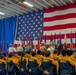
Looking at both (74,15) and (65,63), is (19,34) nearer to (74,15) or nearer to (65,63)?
(74,15)

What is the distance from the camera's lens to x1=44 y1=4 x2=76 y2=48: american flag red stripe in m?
13.3

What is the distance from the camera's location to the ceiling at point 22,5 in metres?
13.1

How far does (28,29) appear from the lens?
16.2 meters

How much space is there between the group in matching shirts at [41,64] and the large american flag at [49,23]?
5765 millimetres

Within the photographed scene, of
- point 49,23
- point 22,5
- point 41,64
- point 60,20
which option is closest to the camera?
point 41,64

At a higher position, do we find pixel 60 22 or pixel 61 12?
pixel 61 12

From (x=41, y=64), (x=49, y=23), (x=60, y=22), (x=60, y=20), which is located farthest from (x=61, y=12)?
(x=41, y=64)

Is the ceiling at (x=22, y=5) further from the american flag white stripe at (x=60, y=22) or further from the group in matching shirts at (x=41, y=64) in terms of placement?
the group in matching shirts at (x=41, y=64)

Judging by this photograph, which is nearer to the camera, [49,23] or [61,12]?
[61,12]

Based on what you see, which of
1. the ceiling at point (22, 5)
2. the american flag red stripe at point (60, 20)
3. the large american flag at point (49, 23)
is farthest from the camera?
the large american flag at point (49, 23)

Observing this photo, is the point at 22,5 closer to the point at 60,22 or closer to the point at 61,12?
the point at 61,12

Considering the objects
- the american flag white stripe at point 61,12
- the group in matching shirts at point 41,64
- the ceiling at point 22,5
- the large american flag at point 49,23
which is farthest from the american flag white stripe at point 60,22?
the group in matching shirts at point 41,64

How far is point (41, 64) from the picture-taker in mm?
6461

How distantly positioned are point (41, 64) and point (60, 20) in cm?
801
